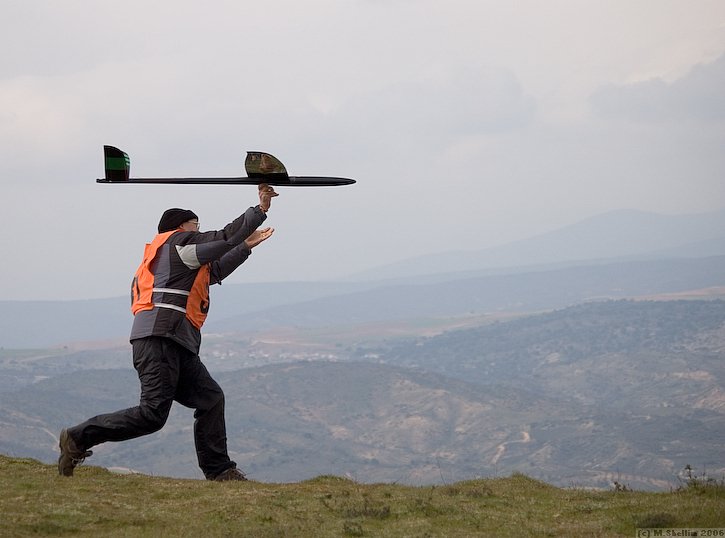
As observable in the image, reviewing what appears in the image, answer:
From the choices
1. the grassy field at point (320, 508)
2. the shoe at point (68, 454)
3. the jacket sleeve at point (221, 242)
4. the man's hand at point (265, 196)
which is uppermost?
the man's hand at point (265, 196)

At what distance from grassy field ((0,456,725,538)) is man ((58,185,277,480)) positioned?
635 millimetres

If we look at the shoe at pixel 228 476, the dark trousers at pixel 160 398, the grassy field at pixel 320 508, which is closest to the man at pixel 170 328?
the dark trousers at pixel 160 398

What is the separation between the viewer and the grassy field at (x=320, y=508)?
30.9ft

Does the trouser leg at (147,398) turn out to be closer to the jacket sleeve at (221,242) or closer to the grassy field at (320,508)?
the grassy field at (320,508)

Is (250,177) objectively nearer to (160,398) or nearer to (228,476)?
(160,398)

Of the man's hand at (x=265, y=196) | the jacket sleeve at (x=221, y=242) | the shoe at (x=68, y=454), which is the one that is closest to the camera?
the jacket sleeve at (x=221, y=242)

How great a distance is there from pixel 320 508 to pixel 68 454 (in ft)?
11.0

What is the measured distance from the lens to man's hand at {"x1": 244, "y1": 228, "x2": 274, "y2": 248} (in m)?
12.3

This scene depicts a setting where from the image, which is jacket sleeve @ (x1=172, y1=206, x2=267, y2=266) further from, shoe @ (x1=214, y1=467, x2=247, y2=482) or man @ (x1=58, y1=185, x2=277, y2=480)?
shoe @ (x1=214, y1=467, x2=247, y2=482)

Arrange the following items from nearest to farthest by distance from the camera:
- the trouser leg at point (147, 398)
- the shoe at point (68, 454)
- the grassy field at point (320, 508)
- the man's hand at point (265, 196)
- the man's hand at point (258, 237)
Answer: the grassy field at point (320, 508), the trouser leg at point (147, 398), the shoe at point (68, 454), the man's hand at point (265, 196), the man's hand at point (258, 237)

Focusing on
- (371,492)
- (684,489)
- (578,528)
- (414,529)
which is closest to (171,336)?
(371,492)

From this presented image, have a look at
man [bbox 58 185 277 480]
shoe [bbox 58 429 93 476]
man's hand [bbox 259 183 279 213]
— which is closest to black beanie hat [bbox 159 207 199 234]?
man [bbox 58 185 277 480]

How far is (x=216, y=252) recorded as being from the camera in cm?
1173

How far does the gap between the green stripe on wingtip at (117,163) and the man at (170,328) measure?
1062 mm
